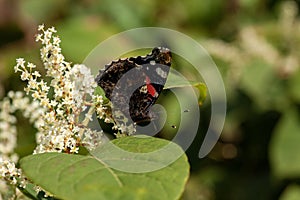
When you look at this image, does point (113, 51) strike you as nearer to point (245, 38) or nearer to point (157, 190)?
point (245, 38)

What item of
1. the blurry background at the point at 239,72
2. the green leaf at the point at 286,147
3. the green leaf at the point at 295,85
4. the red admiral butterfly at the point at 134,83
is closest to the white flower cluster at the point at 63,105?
the red admiral butterfly at the point at 134,83

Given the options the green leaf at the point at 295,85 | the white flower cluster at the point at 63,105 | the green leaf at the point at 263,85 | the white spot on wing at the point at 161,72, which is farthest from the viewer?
the green leaf at the point at 263,85

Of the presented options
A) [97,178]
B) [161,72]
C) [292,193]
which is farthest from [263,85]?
[97,178]

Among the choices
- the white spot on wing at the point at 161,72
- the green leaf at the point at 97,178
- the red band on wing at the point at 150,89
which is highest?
the white spot on wing at the point at 161,72

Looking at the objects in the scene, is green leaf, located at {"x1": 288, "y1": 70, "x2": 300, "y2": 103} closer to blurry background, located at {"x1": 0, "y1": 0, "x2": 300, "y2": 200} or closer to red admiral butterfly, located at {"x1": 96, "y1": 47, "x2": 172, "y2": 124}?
blurry background, located at {"x1": 0, "y1": 0, "x2": 300, "y2": 200}

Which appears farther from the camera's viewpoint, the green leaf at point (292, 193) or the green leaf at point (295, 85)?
the green leaf at point (295, 85)

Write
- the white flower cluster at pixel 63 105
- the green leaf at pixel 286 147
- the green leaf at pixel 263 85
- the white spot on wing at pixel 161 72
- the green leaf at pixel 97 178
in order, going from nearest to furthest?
the green leaf at pixel 97 178, the white flower cluster at pixel 63 105, the white spot on wing at pixel 161 72, the green leaf at pixel 286 147, the green leaf at pixel 263 85

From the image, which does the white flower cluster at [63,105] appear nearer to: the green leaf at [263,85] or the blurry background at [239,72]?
the blurry background at [239,72]
